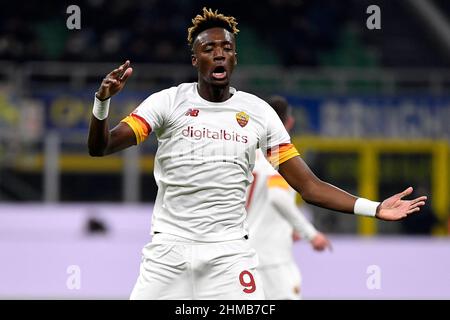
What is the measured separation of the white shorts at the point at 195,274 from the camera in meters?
5.34

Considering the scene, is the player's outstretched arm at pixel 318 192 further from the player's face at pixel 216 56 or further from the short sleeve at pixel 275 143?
the player's face at pixel 216 56

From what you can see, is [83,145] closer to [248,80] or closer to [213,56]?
[248,80]

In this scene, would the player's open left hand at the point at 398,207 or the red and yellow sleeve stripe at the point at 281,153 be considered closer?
the player's open left hand at the point at 398,207

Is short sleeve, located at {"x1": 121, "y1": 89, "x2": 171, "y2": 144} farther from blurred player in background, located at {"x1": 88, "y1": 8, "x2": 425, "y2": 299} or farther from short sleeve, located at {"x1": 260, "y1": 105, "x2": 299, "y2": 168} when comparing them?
short sleeve, located at {"x1": 260, "y1": 105, "x2": 299, "y2": 168}

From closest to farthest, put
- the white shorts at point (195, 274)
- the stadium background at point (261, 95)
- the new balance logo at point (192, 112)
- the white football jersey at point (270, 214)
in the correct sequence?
the white shorts at point (195, 274) → the new balance logo at point (192, 112) → the white football jersey at point (270, 214) → the stadium background at point (261, 95)

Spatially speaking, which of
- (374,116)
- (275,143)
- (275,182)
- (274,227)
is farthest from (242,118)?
(374,116)

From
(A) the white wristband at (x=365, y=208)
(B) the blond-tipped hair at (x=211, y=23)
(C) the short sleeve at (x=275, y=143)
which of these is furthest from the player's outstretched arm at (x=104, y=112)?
(A) the white wristband at (x=365, y=208)

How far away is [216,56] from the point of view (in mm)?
5359

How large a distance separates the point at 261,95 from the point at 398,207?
10.2m

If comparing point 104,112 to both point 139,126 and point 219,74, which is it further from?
point 219,74

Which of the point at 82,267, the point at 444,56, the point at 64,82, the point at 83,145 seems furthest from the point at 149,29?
the point at 82,267

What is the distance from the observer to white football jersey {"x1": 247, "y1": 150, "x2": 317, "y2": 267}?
8.22m

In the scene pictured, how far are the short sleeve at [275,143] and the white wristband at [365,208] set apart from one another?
1.30ft

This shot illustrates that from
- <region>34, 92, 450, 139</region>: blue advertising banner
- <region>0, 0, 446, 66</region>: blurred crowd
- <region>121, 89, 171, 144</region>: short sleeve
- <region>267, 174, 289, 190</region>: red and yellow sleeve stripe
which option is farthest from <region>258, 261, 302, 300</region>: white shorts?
<region>0, 0, 446, 66</region>: blurred crowd
